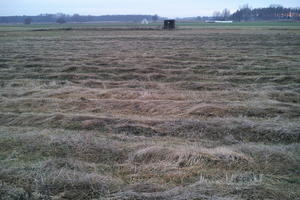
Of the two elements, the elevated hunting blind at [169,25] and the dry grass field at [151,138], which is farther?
the elevated hunting blind at [169,25]

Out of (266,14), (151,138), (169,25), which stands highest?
(266,14)

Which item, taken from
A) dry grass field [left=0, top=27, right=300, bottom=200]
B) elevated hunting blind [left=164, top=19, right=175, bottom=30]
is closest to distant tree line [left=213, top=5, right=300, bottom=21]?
elevated hunting blind [left=164, top=19, right=175, bottom=30]

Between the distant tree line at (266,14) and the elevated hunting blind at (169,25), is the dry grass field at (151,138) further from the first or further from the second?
the distant tree line at (266,14)

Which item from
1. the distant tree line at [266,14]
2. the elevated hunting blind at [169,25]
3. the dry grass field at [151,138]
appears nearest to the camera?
the dry grass field at [151,138]

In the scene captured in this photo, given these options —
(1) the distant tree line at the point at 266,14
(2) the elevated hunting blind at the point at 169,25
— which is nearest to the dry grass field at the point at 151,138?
(2) the elevated hunting blind at the point at 169,25

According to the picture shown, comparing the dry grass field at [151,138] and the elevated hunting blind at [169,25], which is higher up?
the elevated hunting blind at [169,25]

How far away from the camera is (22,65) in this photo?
14.2 meters

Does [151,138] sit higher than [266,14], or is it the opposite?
[266,14]

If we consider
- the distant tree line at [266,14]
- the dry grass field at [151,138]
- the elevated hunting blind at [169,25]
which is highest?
the distant tree line at [266,14]

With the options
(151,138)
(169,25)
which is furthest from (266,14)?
(151,138)

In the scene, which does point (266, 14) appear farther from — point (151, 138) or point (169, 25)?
point (151, 138)

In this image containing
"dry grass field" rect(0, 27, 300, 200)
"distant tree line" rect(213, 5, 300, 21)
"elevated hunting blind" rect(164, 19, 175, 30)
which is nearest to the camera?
"dry grass field" rect(0, 27, 300, 200)

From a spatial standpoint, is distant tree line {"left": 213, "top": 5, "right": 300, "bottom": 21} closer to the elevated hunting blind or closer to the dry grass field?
the elevated hunting blind

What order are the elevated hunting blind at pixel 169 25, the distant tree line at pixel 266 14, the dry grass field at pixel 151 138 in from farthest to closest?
the distant tree line at pixel 266 14
the elevated hunting blind at pixel 169 25
the dry grass field at pixel 151 138
